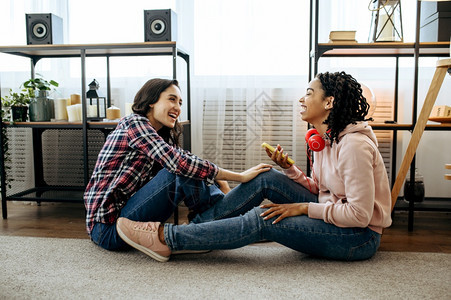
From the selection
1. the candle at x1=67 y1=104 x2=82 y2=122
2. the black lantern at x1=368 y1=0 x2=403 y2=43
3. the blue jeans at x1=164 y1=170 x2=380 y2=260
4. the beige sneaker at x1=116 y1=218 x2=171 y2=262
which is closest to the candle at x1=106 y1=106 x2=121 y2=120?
the candle at x1=67 y1=104 x2=82 y2=122

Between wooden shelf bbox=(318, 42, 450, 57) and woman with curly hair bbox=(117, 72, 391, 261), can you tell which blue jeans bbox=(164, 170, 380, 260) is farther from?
wooden shelf bbox=(318, 42, 450, 57)

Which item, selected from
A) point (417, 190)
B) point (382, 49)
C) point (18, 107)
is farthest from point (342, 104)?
point (18, 107)

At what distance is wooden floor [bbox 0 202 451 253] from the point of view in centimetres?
191

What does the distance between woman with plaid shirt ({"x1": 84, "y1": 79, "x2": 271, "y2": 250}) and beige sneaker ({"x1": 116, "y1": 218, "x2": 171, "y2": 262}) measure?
0.20 feet

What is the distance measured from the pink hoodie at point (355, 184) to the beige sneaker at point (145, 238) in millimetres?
584

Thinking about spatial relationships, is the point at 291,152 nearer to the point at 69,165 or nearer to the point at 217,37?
the point at 217,37

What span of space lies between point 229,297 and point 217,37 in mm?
1745

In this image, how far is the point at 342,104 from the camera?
1565mm

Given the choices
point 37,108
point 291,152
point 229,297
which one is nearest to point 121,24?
point 37,108

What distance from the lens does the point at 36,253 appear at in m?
1.73

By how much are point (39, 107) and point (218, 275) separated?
150cm

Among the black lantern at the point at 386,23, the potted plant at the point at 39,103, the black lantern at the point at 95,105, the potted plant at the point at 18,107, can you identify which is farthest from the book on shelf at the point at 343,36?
the potted plant at the point at 18,107

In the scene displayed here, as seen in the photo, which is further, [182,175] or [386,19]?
[386,19]

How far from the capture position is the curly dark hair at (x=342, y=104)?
1546mm
